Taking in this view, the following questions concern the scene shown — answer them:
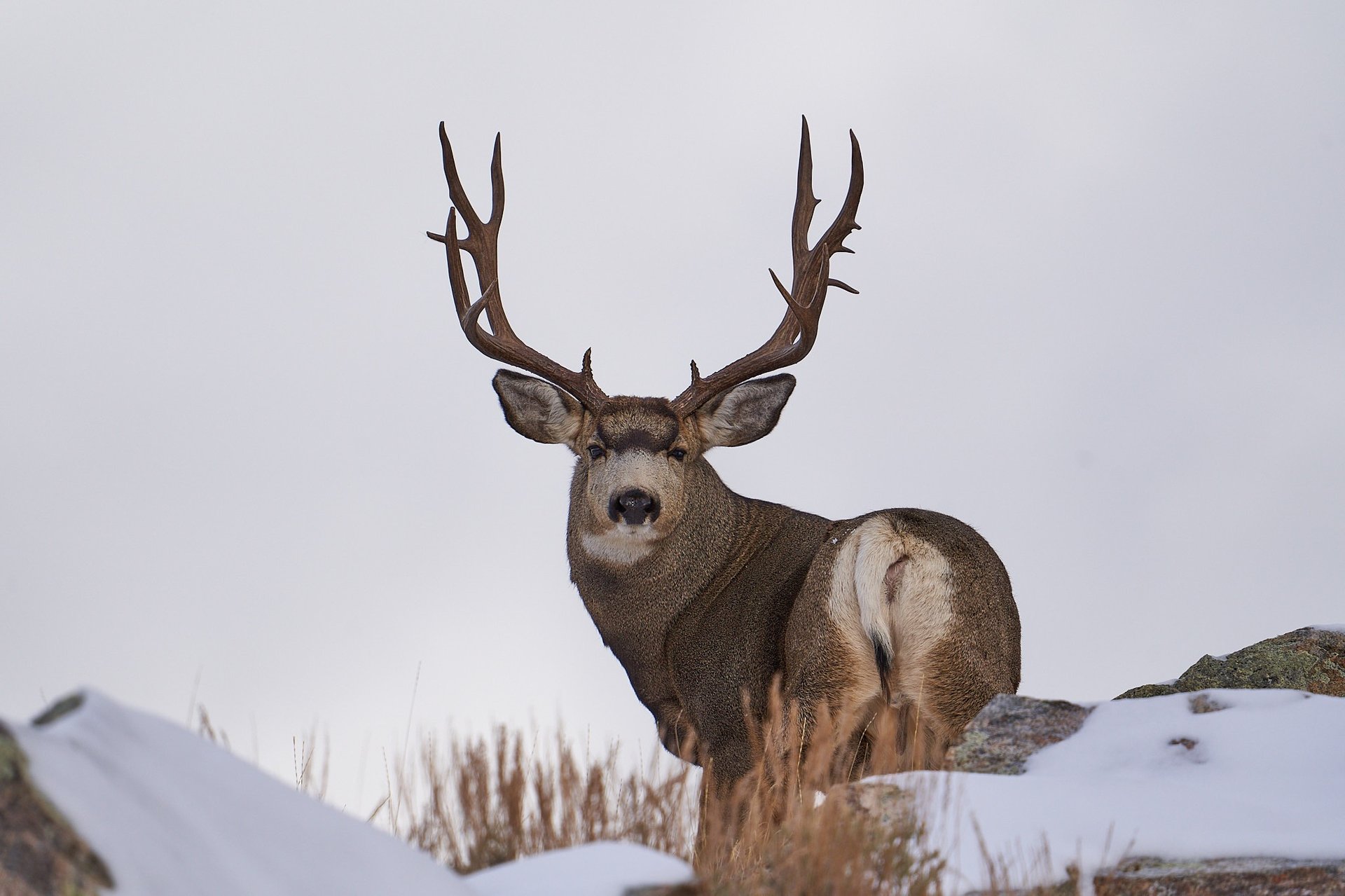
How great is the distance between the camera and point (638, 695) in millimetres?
8781

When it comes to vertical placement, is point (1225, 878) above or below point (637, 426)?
below

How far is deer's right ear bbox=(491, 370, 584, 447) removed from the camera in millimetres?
9086

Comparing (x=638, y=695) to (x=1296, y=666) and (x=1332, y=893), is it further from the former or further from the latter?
(x=1332, y=893)

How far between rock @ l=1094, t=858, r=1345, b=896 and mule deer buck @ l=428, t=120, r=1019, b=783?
6.62 ft

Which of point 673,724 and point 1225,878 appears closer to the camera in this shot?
point 1225,878

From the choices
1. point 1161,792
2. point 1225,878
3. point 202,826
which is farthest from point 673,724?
point 202,826

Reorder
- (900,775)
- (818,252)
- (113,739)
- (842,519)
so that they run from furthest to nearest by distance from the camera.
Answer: (818,252) < (842,519) < (900,775) < (113,739)

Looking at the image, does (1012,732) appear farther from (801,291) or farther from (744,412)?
(801,291)

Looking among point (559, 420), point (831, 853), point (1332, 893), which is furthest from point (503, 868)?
point (559, 420)

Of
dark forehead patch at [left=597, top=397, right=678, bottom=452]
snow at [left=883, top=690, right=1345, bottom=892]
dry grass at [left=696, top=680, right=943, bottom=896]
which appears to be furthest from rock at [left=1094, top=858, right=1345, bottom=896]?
dark forehead patch at [left=597, top=397, right=678, bottom=452]

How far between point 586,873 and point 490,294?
20.9 ft

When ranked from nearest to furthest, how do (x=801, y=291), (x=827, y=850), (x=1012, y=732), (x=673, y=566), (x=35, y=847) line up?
(x=35, y=847)
(x=827, y=850)
(x=1012, y=732)
(x=673, y=566)
(x=801, y=291)

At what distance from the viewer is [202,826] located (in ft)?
9.95

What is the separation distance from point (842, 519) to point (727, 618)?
868 millimetres
